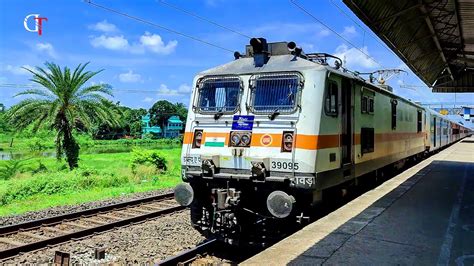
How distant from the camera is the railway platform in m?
5.36

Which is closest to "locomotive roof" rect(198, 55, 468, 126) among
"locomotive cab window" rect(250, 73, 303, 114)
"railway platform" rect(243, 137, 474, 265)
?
"locomotive cab window" rect(250, 73, 303, 114)

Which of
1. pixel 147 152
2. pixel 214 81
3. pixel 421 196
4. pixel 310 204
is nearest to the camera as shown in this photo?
pixel 310 204

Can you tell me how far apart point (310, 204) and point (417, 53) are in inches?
509

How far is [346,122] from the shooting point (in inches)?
340

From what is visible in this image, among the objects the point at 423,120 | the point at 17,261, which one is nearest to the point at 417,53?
the point at 423,120

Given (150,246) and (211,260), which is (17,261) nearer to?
(150,246)

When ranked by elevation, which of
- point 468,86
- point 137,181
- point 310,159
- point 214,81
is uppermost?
point 468,86

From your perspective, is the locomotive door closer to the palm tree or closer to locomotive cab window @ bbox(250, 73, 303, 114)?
locomotive cab window @ bbox(250, 73, 303, 114)

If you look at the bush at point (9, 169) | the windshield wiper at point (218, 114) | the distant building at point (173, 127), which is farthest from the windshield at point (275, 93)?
the distant building at point (173, 127)

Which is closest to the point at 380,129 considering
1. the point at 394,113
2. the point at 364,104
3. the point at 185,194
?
the point at 364,104

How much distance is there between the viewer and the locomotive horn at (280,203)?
21.7 ft

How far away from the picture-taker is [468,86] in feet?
84.3

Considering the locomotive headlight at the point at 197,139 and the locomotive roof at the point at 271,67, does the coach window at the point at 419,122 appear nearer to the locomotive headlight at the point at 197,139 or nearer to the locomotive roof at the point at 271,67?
the locomotive roof at the point at 271,67

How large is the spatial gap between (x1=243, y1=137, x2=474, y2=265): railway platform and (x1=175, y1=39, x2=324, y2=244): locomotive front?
0.79m
